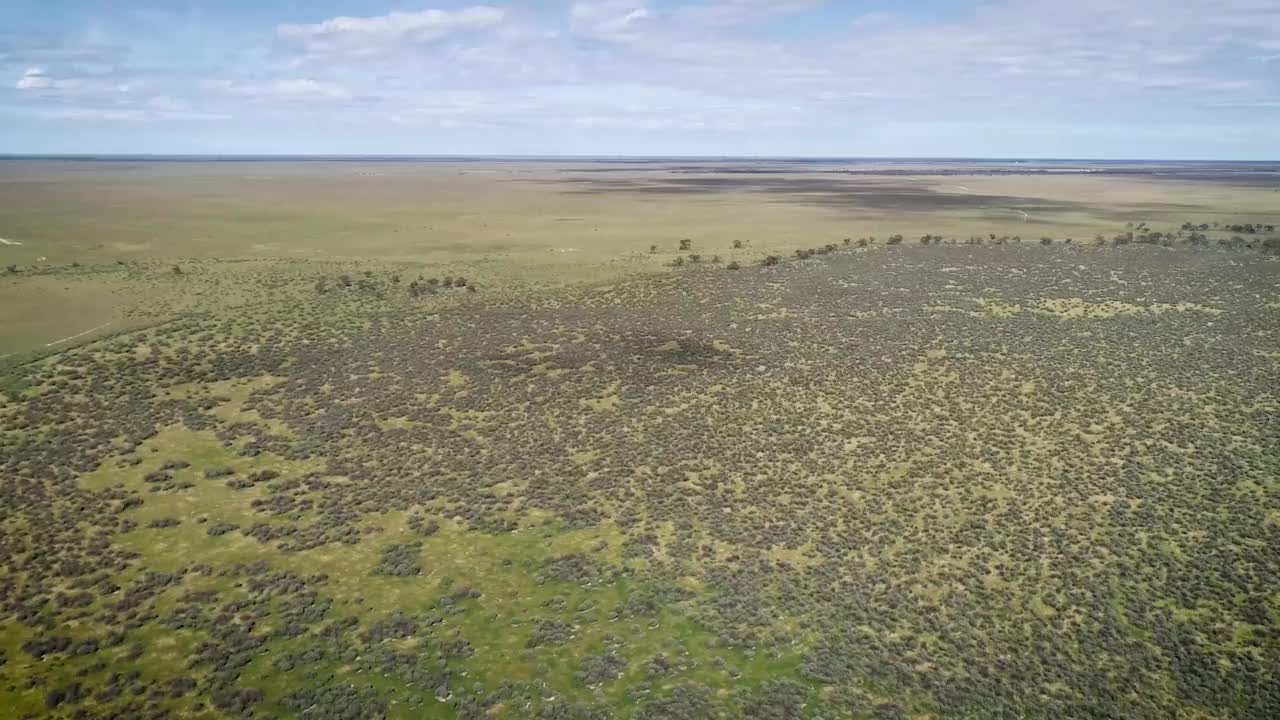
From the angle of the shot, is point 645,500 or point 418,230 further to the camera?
point 418,230

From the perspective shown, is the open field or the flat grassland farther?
the flat grassland

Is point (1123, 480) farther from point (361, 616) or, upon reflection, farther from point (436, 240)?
point (436, 240)

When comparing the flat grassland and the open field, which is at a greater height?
the flat grassland

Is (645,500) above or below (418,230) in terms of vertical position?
below

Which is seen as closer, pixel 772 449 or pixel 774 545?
pixel 774 545

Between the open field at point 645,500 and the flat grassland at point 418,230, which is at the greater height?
the flat grassland at point 418,230

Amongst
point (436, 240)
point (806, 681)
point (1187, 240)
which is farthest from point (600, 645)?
point (1187, 240)

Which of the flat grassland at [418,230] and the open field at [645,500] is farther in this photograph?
the flat grassland at [418,230]

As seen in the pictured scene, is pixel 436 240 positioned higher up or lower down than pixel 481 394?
higher up
